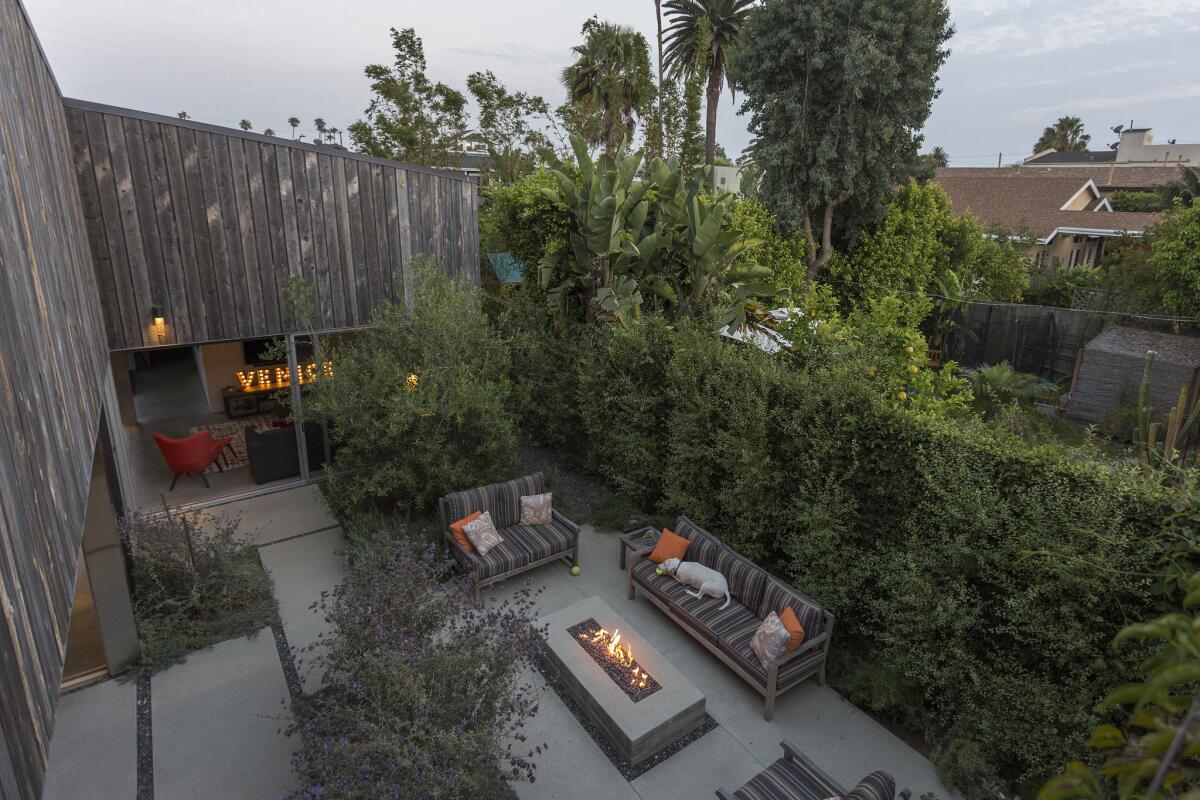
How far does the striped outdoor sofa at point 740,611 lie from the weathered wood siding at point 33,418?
17.7 ft

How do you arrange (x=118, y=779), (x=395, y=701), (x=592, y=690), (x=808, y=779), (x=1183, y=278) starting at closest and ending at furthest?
(x=395, y=701) < (x=808, y=779) < (x=118, y=779) < (x=592, y=690) < (x=1183, y=278)

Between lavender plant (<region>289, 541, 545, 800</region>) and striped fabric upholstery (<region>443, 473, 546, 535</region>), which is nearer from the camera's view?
lavender plant (<region>289, 541, 545, 800</region>)

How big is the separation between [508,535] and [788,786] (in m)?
4.63

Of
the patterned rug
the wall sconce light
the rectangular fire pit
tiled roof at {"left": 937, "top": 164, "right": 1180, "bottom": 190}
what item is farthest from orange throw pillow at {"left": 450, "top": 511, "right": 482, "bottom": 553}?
tiled roof at {"left": 937, "top": 164, "right": 1180, "bottom": 190}

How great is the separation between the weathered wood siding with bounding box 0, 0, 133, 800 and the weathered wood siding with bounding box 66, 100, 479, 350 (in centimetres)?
295

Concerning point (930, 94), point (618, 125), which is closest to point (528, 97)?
point (618, 125)

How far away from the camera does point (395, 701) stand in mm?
4281

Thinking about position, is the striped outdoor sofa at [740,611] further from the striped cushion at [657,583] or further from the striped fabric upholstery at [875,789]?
the striped fabric upholstery at [875,789]

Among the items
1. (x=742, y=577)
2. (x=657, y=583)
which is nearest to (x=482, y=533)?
(x=657, y=583)

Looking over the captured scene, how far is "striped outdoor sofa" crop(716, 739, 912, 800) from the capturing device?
4.38 meters

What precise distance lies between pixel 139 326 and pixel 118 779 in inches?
225

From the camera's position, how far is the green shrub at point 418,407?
8438mm

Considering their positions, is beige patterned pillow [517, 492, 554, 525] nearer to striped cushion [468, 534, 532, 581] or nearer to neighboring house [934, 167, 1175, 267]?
striped cushion [468, 534, 532, 581]

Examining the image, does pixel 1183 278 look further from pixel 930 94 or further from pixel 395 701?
pixel 395 701
